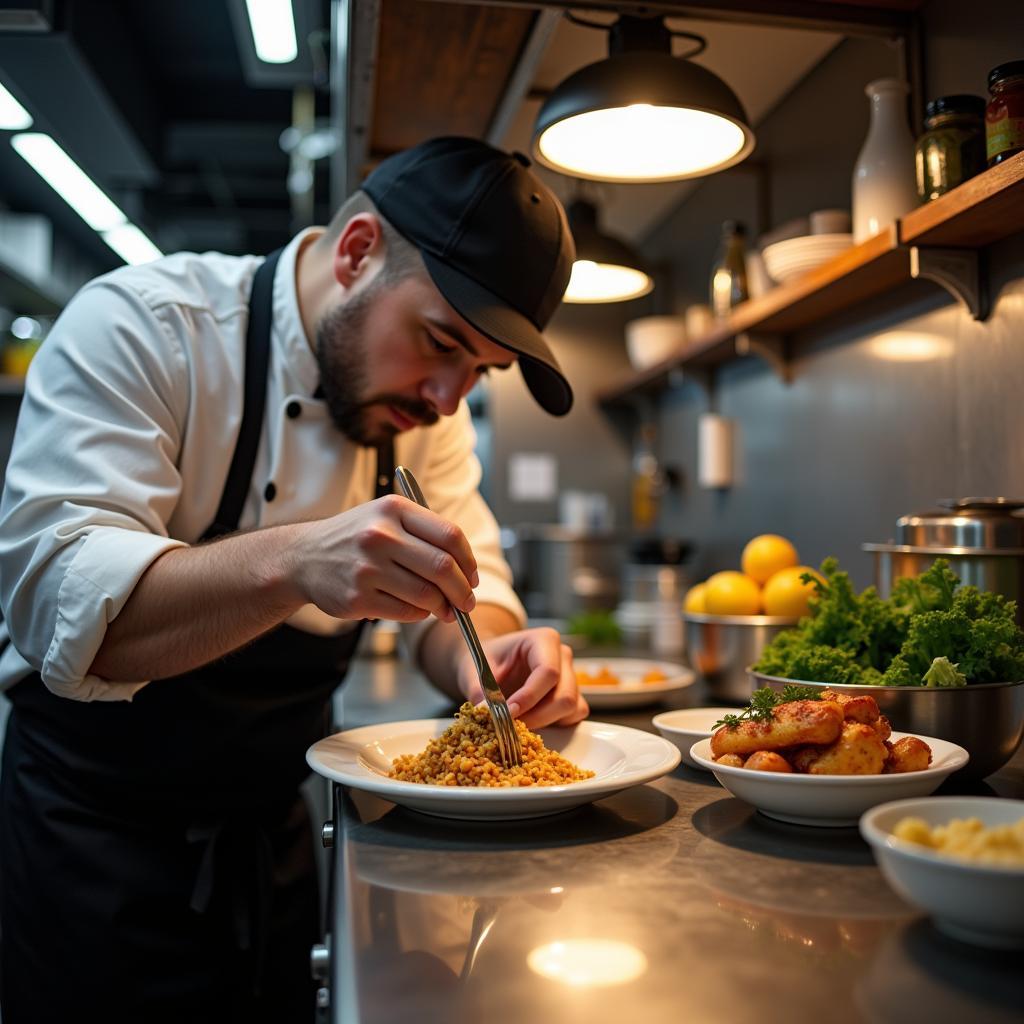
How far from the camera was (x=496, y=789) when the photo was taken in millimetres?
851

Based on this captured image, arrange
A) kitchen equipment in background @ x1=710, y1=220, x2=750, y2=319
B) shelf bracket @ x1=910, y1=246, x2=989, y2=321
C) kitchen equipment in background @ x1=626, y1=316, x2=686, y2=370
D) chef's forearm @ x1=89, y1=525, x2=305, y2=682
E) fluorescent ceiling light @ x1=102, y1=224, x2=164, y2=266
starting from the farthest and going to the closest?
fluorescent ceiling light @ x1=102, y1=224, x2=164, y2=266, kitchen equipment in background @ x1=626, y1=316, x2=686, y2=370, kitchen equipment in background @ x1=710, y1=220, x2=750, y2=319, shelf bracket @ x1=910, y1=246, x2=989, y2=321, chef's forearm @ x1=89, y1=525, x2=305, y2=682

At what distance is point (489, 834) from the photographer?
2.95ft

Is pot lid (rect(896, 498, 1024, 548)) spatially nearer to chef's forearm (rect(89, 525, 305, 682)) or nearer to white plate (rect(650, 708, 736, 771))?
white plate (rect(650, 708, 736, 771))

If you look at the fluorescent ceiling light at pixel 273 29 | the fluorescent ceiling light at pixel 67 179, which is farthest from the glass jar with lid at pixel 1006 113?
the fluorescent ceiling light at pixel 67 179

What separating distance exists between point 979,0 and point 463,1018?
1558 millimetres

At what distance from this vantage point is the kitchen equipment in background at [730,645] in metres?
1.59

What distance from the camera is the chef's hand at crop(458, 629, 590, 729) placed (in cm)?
118

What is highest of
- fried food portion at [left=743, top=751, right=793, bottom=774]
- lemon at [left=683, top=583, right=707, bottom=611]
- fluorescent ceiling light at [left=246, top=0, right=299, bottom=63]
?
fluorescent ceiling light at [left=246, top=0, right=299, bottom=63]

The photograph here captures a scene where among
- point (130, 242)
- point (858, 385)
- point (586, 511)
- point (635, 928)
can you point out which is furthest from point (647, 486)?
point (130, 242)

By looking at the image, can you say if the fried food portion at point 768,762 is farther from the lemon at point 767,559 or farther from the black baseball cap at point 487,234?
the lemon at point 767,559

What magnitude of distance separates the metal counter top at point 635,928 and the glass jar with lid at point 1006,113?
81 cm

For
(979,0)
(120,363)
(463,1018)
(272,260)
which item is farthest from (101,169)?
(463,1018)

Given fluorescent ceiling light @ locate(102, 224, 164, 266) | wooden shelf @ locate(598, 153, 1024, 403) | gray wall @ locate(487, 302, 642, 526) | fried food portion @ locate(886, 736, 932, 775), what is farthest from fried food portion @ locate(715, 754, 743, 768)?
fluorescent ceiling light @ locate(102, 224, 164, 266)

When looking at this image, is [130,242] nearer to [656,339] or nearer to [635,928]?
[656,339]
